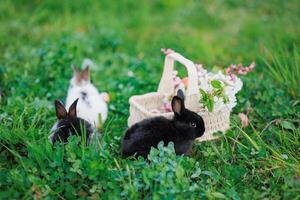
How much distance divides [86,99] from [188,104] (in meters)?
1.11

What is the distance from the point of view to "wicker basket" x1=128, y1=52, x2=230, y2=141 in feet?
13.5

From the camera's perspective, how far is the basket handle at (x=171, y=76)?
161 inches

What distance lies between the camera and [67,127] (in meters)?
4.01

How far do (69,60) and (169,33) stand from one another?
1.89 meters

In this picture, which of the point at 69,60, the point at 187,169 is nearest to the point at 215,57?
the point at 69,60

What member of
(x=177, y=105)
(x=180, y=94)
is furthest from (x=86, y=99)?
(x=177, y=105)

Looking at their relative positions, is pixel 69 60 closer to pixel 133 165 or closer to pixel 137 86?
pixel 137 86

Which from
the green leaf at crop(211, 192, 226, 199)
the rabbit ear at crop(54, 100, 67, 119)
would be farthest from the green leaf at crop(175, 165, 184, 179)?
the rabbit ear at crop(54, 100, 67, 119)

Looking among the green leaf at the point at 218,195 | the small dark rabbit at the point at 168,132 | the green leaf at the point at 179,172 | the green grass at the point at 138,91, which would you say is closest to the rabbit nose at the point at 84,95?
the green grass at the point at 138,91

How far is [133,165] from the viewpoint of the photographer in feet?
11.8

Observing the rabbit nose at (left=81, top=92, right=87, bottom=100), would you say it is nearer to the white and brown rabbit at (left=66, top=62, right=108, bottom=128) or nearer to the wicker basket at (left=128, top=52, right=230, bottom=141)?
the white and brown rabbit at (left=66, top=62, right=108, bottom=128)

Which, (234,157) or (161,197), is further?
(234,157)

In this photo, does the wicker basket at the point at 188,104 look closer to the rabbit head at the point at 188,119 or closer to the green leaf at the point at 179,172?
the rabbit head at the point at 188,119

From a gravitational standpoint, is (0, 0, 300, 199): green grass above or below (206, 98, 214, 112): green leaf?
below
